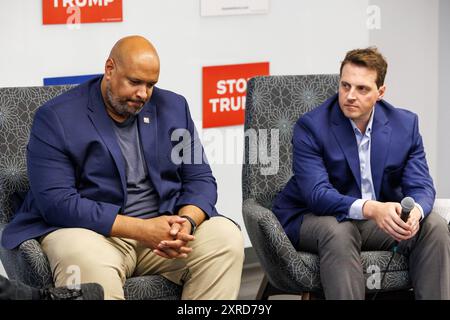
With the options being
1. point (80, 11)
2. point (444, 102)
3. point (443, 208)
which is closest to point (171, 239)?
point (443, 208)

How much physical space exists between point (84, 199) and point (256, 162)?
86 centimetres

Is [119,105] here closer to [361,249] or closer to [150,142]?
[150,142]

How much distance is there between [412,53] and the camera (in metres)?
5.36

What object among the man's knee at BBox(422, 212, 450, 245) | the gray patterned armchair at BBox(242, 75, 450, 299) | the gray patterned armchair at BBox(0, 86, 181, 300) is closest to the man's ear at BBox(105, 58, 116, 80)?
the gray patterned armchair at BBox(0, 86, 181, 300)

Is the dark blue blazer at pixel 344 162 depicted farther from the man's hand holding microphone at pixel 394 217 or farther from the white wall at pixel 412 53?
the white wall at pixel 412 53

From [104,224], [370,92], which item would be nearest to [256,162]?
[370,92]

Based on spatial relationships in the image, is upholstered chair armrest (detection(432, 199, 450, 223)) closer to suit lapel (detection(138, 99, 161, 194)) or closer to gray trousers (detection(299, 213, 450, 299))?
gray trousers (detection(299, 213, 450, 299))

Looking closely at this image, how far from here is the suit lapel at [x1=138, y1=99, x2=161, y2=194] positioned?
3.35 metres

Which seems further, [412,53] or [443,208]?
[412,53]

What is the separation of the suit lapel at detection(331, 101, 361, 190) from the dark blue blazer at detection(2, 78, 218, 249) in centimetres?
55

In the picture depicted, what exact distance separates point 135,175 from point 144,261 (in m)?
0.32

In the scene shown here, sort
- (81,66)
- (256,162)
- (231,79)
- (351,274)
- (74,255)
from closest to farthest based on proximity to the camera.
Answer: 1. (74,255)
2. (351,274)
3. (256,162)
4. (81,66)
5. (231,79)

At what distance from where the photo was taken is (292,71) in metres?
4.80
